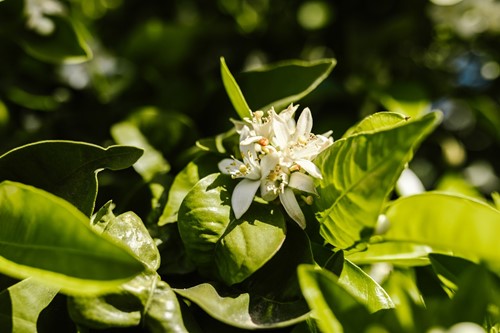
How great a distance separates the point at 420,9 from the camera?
1.87 meters

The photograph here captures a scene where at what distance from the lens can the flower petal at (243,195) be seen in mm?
804

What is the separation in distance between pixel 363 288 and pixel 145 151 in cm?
58

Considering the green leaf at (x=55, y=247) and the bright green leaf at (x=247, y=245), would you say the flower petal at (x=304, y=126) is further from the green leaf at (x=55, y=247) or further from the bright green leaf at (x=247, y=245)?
the green leaf at (x=55, y=247)

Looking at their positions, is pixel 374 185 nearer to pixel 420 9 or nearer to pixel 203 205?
pixel 203 205

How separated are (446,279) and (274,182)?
12.0 inches

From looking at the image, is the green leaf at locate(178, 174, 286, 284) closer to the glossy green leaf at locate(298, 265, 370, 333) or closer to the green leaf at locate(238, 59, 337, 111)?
the glossy green leaf at locate(298, 265, 370, 333)

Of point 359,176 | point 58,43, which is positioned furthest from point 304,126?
point 58,43

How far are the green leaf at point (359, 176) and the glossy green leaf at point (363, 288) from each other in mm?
39

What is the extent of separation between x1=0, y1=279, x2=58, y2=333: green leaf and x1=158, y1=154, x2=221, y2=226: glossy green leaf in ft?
0.68

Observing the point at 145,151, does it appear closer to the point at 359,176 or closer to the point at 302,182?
the point at 302,182

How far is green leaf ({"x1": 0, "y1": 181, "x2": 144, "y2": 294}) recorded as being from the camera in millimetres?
605

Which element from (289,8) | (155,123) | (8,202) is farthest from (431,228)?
(289,8)

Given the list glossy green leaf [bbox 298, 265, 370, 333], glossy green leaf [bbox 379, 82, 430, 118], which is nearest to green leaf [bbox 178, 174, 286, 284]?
glossy green leaf [bbox 298, 265, 370, 333]

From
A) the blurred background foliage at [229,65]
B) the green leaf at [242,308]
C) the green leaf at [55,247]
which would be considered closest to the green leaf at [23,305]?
the green leaf at [55,247]
